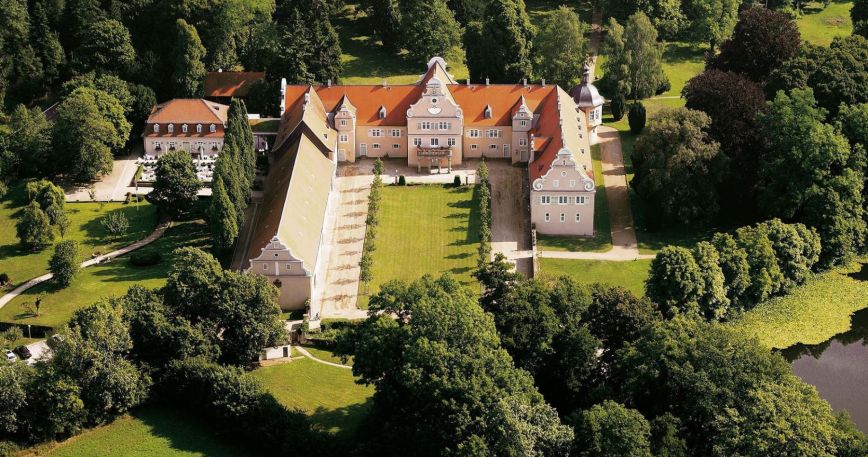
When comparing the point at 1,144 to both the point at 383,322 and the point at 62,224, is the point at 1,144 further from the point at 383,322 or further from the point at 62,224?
the point at 383,322

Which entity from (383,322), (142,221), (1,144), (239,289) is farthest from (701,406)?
(1,144)

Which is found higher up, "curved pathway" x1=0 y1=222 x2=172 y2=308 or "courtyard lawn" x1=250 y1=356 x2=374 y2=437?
"curved pathway" x1=0 y1=222 x2=172 y2=308

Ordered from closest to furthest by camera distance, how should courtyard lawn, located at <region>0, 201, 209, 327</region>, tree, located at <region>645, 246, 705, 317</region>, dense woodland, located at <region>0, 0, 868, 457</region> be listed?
dense woodland, located at <region>0, 0, 868, 457</region> < tree, located at <region>645, 246, 705, 317</region> < courtyard lawn, located at <region>0, 201, 209, 327</region>

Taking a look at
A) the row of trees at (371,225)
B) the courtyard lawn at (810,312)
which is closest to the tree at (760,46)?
the courtyard lawn at (810,312)

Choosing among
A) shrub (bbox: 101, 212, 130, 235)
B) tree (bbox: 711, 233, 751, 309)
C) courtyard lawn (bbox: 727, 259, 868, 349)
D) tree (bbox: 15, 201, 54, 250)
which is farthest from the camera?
shrub (bbox: 101, 212, 130, 235)

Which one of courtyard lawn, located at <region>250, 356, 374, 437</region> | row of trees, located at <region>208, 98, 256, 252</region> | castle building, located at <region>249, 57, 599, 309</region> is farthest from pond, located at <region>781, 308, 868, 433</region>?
row of trees, located at <region>208, 98, 256, 252</region>

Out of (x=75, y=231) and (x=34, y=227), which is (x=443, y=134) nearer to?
(x=75, y=231)

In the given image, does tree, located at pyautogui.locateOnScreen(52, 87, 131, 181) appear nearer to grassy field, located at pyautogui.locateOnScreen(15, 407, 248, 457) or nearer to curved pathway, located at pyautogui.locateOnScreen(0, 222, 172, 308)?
curved pathway, located at pyautogui.locateOnScreen(0, 222, 172, 308)

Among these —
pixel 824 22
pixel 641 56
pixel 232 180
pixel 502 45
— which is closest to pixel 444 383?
pixel 232 180
